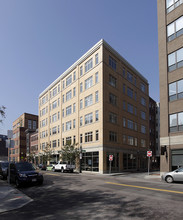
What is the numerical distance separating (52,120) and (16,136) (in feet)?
134

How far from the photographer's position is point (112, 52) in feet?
140

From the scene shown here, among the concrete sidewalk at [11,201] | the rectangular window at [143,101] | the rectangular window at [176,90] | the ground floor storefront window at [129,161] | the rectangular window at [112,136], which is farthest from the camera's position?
the rectangular window at [143,101]

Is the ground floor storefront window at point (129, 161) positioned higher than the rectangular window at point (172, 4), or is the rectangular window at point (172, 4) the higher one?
the rectangular window at point (172, 4)

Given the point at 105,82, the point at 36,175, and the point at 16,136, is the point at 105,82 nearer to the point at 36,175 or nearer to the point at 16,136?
the point at 36,175

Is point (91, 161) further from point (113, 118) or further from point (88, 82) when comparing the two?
point (88, 82)

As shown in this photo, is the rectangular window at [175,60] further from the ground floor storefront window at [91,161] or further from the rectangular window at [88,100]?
the ground floor storefront window at [91,161]

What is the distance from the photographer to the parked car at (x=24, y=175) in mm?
15352

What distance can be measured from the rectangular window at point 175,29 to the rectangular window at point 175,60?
80.3 inches

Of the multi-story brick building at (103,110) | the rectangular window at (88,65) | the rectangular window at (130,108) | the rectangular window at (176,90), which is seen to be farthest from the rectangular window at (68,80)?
the rectangular window at (176,90)

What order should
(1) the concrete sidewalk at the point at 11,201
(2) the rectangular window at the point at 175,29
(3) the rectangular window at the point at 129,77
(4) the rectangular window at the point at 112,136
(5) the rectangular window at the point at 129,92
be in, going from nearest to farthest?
(1) the concrete sidewalk at the point at 11,201, (2) the rectangular window at the point at 175,29, (4) the rectangular window at the point at 112,136, (5) the rectangular window at the point at 129,92, (3) the rectangular window at the point at 129,77

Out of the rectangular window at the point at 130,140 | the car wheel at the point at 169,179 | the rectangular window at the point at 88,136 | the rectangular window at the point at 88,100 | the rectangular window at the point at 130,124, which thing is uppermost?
the rectangular window at the point at 88,100

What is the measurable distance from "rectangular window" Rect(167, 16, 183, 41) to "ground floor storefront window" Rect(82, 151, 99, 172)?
21279 millimetres

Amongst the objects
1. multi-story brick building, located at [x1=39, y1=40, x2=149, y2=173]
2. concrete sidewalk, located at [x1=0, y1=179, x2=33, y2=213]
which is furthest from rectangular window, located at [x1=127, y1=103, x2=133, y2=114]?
concrete sidewalk, located at [x1=0, y1=179, x2=33, y2=213]

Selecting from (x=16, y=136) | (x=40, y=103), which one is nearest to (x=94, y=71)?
(x=40, y=103)
